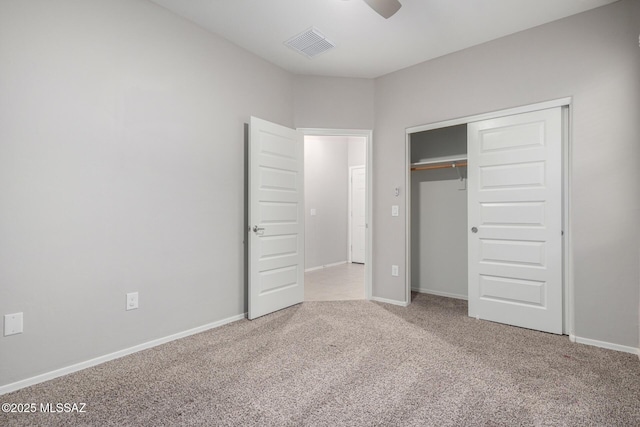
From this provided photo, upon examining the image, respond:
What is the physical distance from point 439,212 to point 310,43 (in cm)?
255

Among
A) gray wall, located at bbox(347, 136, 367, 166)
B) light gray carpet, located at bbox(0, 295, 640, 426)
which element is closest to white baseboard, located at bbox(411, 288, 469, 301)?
light gray carpet, located at bbox(0, 295, 640, 426)

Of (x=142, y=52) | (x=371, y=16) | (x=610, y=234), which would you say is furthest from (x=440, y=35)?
(x=142, y=52)

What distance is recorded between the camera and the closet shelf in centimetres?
384

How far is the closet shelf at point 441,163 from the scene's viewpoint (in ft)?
12.6

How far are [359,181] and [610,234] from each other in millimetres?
4543

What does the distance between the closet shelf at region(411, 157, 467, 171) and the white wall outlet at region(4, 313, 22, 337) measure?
3911 millimetres

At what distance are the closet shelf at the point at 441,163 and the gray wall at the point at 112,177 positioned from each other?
7.31 ft

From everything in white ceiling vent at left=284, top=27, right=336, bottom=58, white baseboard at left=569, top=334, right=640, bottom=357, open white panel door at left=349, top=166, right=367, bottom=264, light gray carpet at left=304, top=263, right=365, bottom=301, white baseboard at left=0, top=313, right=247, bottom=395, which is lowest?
light gray carpet at left=304, top=263, right=365, bottom=301

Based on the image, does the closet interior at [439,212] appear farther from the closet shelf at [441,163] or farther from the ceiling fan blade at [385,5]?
the ceiling fan blade at [385,5]

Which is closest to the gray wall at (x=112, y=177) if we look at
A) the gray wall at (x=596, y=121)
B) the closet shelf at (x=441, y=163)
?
the closet shelf at (x=441, y=163)

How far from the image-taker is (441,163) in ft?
13.1

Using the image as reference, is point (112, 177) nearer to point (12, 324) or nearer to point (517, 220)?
point (12, 324)

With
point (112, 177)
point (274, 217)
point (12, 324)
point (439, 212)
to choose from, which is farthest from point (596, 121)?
point (12, 324)

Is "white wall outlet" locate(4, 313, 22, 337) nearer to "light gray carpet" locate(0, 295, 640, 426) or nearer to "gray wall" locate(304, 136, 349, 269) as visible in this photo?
"light gray carpet" locate(0, 295, 640, 426)
